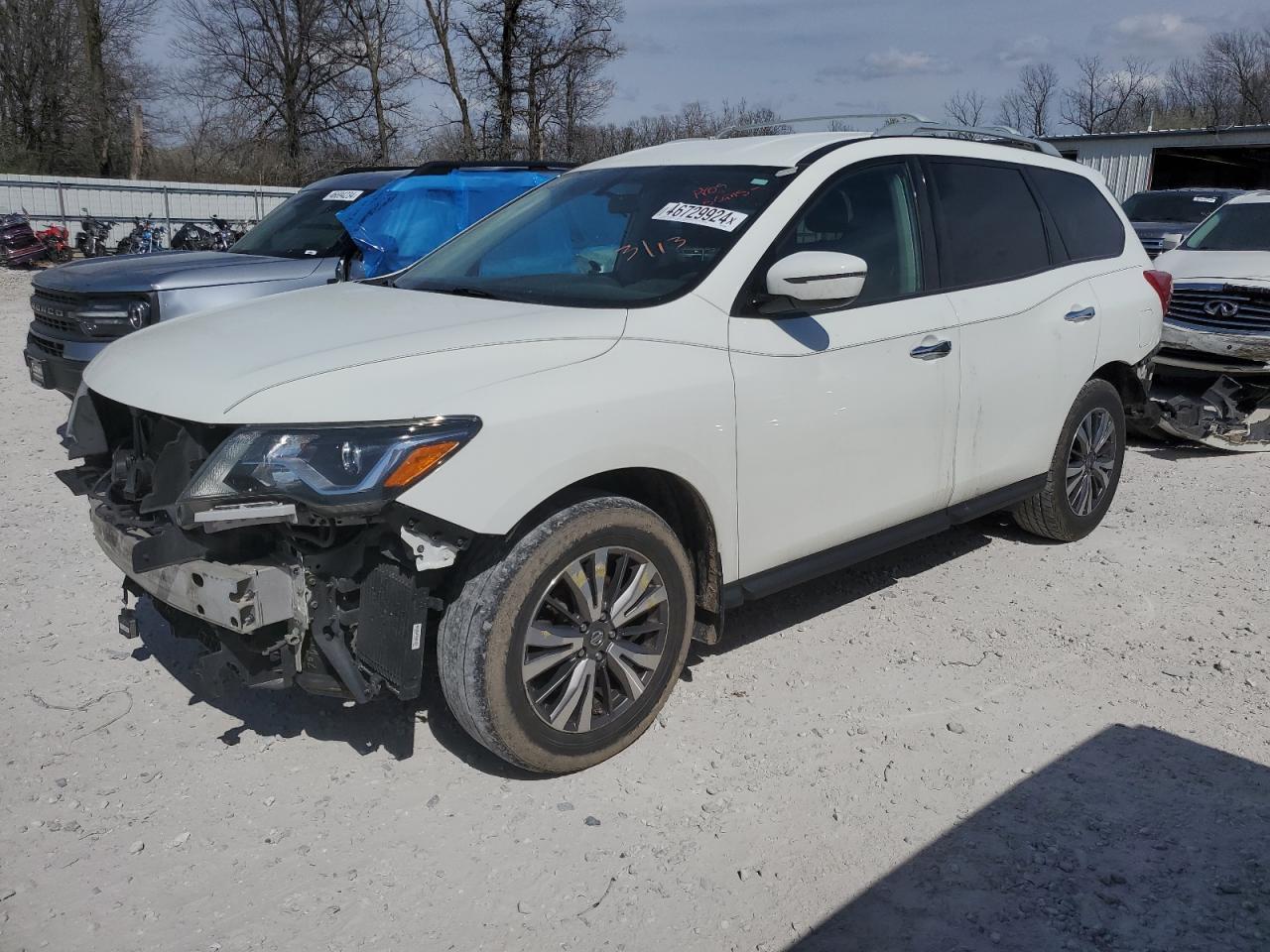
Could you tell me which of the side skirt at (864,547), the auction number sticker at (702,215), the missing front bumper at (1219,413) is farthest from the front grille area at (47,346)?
the missing front bumper at (1219,413)

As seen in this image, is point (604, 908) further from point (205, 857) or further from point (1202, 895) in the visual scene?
point (1202, 895)

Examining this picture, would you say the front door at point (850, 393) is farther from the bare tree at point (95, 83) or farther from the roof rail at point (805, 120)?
the bare tree at point (95, 83)

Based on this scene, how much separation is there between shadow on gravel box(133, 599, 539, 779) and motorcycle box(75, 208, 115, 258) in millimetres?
21313

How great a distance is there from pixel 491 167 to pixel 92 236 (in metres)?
17.4

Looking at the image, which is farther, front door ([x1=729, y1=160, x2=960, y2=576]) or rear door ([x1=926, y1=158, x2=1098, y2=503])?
rear door ([x1=926, y1=158, x2=1098, y2=503])

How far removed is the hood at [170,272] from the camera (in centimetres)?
705

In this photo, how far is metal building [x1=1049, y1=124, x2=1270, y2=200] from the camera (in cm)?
2777

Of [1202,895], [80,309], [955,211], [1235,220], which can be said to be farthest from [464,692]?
[1235,220]

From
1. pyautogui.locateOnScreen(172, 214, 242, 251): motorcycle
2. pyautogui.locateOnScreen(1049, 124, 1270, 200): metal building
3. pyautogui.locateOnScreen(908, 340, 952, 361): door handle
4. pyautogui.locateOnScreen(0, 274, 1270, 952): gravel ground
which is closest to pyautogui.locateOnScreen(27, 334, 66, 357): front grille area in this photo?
pyautogui.locateOnScreen(0, 274, 1270, 952): gravel ground

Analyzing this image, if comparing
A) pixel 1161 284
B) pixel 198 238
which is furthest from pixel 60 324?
pixel 198 238

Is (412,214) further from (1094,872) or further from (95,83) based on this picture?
(95,83)

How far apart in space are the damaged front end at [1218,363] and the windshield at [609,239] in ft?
17.1

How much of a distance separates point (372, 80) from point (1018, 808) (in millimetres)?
36360

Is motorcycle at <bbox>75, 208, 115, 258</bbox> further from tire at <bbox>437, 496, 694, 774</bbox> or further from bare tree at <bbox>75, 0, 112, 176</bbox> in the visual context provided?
tire at <bbox>437, 496, 694, 774</bbox>
